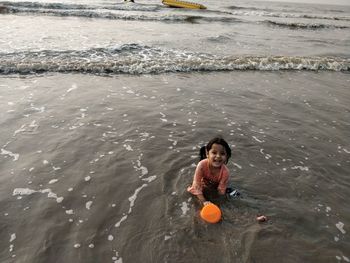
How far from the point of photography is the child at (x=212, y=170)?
502cm

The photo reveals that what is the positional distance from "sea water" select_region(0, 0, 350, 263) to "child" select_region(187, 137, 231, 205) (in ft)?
0.78

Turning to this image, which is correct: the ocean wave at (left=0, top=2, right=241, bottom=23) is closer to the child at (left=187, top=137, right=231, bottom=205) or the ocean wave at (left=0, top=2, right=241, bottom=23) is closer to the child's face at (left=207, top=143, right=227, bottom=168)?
the child at (left=187, top=137, right=231, bottom=205)

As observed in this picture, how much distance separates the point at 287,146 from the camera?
23.4 feet

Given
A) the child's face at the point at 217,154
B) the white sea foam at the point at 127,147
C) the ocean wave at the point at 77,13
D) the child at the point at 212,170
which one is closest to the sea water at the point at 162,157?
the white sea foam at the point at 127,147

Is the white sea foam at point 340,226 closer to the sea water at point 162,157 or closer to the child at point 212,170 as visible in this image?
the sea water at point 162,157

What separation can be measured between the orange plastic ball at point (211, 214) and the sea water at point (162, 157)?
83 mm

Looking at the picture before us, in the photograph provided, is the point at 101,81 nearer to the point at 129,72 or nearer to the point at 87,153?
the point at 129,72

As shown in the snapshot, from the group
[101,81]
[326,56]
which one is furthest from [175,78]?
[326,56]

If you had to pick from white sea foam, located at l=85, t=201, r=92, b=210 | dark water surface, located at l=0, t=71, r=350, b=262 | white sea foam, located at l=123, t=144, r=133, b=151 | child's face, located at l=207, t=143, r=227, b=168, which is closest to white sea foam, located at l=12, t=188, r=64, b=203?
dark water surface, located at l=0, t=71, r=350, b=262

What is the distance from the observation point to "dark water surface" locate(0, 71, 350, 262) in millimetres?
4219

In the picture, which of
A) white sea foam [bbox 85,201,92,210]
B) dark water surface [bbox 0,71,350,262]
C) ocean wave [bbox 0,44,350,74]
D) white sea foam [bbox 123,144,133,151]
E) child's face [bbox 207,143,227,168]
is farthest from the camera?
ocean wave [bbox 0,44,350,74]

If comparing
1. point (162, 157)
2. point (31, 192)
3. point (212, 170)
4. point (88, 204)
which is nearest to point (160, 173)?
point (162, 157)

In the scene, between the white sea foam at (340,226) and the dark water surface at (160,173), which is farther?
the white sea foam at (340,226)

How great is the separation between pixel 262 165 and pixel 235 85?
5.54 m
